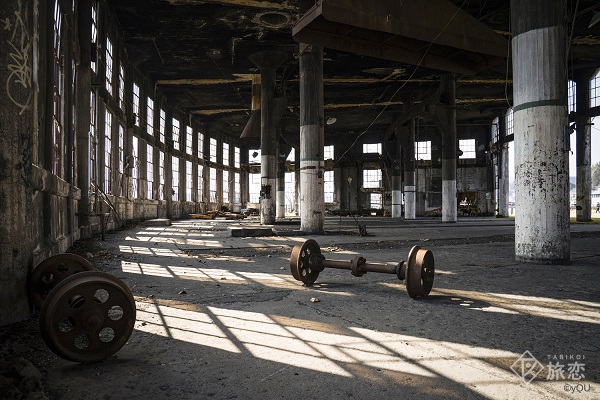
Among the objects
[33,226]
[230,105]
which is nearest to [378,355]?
[33,226]

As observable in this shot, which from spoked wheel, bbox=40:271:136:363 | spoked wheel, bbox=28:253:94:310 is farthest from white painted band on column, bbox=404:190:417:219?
spoked wheel, bbox=40:271:136:363

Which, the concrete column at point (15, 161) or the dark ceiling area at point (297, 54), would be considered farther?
the dark ceiling area at point (297, 54)

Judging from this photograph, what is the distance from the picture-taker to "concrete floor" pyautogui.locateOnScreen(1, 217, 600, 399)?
1.92 metres

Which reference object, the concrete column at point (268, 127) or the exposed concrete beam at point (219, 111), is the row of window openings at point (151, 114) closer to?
the exposed concrete beam at point (219, 111)

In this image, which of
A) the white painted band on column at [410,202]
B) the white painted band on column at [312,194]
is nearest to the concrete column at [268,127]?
the white painted band on column at [312,194]

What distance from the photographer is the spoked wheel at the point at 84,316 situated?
2076 mm

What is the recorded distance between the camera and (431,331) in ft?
9.07

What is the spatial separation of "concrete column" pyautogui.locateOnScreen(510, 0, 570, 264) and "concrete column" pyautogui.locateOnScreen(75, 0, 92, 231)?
8.88 meters

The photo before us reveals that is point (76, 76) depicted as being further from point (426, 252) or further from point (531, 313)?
point (531, 313)

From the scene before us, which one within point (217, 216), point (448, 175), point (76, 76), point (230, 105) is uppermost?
point (230, 105)

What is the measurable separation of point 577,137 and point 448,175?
6944 millimetres
